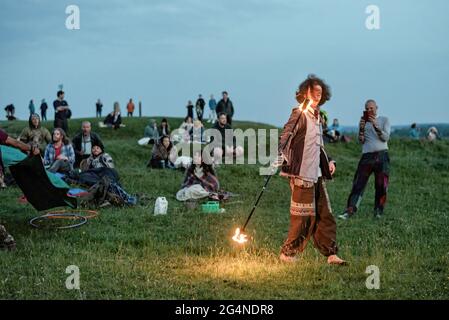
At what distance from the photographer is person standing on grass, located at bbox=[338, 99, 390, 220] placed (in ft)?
42.2

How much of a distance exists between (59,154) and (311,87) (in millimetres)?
9984

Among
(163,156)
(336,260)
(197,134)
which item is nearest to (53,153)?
(163,156)

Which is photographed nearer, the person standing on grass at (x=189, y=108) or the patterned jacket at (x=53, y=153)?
the patterned jacket at (x=53, y=153)

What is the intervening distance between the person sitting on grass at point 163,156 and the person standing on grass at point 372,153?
29.9ft

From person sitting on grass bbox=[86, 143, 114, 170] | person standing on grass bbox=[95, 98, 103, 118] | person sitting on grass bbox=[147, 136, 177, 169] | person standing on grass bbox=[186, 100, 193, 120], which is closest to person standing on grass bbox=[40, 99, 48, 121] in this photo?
person standing on grass bbox=[95, 98, 103, 118]

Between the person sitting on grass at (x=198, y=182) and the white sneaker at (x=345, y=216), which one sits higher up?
the person sitting on grass at (x=198, y=182)

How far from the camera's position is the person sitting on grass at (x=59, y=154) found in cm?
1644

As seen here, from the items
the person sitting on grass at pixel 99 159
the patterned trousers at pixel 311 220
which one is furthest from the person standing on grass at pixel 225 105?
the patterned trousers at pixel 311 220

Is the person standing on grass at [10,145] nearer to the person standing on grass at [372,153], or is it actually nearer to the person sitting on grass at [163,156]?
the person standing on grass at [372,153]

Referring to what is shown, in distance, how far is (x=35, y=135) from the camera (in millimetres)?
17875
